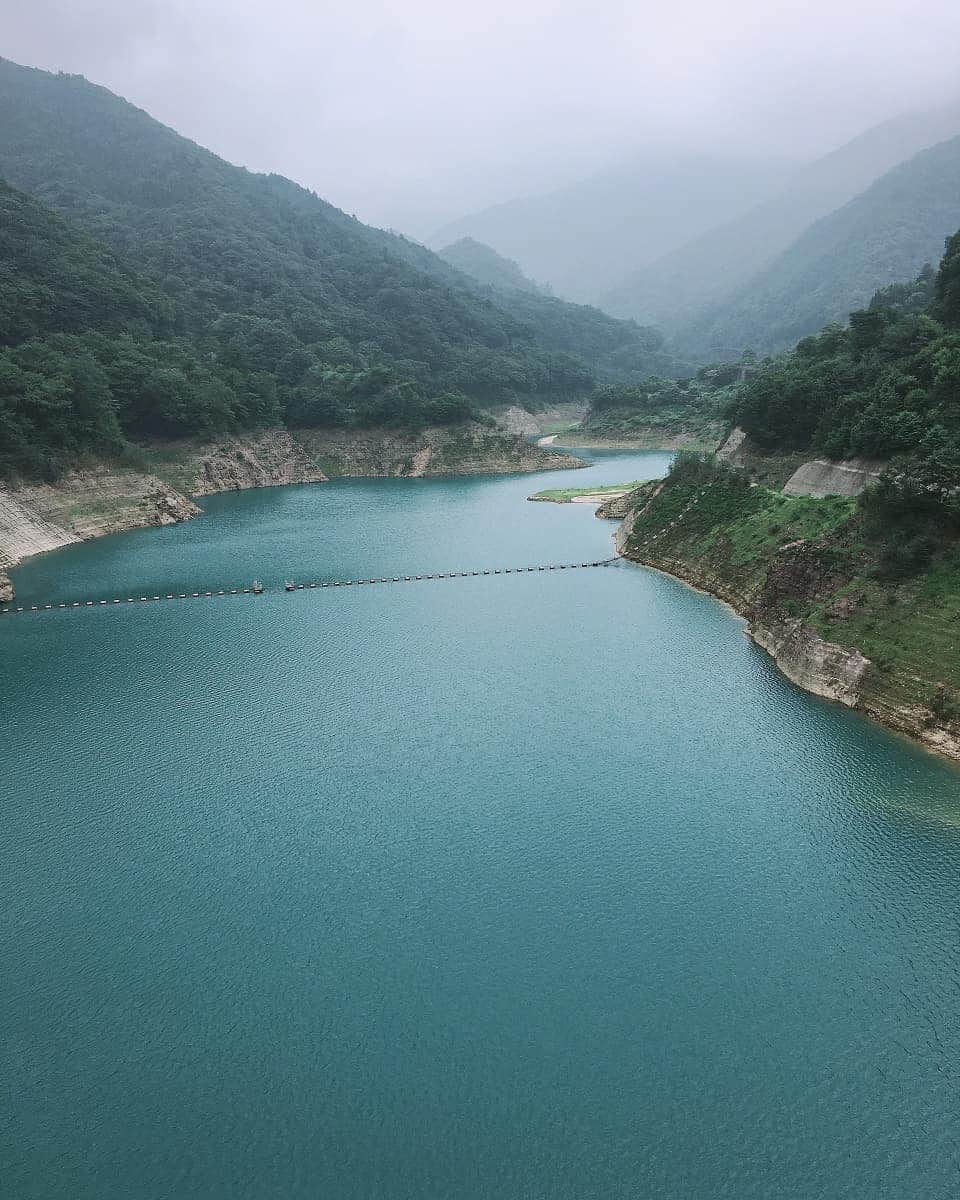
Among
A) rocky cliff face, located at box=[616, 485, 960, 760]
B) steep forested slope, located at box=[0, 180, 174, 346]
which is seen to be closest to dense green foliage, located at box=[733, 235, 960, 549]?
rocky cliff face, located at box=[616, 485, 960, 760]

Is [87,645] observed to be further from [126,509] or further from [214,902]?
[126,509]

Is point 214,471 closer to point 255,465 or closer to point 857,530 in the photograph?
point 255,465

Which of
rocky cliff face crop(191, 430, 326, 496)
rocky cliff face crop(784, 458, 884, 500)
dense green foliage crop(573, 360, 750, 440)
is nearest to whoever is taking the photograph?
rocky cliff face crop(784, 458, 884, 500)

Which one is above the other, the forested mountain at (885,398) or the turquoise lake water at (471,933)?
the forested mountain at (885,398)

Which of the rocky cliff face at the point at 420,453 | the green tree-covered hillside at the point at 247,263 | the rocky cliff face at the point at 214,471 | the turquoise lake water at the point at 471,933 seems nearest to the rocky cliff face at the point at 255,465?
the rocky cliff face at the point at 214,471

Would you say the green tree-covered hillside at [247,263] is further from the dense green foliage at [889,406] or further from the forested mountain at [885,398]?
the dense green foliage at [889,406]

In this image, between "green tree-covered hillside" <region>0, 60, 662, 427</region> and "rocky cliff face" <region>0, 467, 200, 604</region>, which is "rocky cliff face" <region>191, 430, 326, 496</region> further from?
"rocky cliff face" <region>0, 467, 200, 604</region>

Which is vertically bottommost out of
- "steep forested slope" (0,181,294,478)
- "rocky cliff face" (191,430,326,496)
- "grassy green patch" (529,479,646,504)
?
"rocky cliff face" (191,430,326,496)
